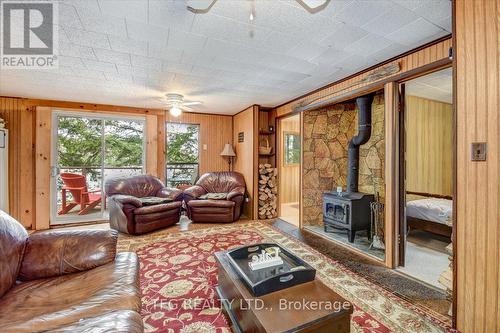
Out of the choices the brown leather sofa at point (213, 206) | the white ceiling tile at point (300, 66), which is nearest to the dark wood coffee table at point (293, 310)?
the white ceiling tile at point (300, 66)

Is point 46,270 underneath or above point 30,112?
underneath

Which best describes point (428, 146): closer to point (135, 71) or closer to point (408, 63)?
point (408, 63)

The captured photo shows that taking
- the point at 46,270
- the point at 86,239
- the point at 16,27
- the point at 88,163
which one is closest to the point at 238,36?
the point at 16,27

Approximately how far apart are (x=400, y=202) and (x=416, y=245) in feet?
3.92

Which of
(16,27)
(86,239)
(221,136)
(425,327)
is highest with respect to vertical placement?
(16,27)

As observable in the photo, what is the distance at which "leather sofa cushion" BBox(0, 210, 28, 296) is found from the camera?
1316mm

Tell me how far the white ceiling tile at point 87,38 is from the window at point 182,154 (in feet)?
10.3

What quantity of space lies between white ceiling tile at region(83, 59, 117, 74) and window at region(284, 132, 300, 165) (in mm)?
4443

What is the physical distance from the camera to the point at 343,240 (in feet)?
11.2

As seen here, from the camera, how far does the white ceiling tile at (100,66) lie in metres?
2.63

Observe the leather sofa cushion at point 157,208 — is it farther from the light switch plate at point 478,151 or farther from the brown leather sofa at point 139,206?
the light switch plate at point 478,151

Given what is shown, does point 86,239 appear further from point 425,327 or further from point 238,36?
point 425,327

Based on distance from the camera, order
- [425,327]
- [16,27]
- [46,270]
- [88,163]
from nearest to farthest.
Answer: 1. [46,270]
2. [425,327]
3. [16,27]
4. [88,163]

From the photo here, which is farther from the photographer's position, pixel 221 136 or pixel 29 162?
pixel 221 136
